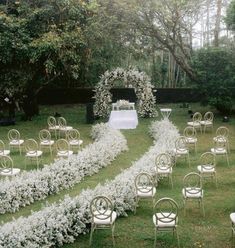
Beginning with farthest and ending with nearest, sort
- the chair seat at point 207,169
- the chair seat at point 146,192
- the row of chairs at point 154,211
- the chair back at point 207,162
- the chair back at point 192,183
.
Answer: the chair back at point 207,162 < the chair seat at point 207,169 < the chair seat at point 146,192 < the chair back at point 192,183 < the row of chairs at point 154,211

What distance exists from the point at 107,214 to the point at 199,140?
39.8ft

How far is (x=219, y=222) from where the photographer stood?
11.6 meters

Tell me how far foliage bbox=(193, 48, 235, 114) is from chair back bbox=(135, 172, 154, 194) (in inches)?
592

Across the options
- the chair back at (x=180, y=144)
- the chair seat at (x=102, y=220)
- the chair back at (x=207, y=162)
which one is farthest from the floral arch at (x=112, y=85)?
the chair seat at (x=102, y=220)

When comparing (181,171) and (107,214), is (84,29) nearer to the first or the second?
(181,171)

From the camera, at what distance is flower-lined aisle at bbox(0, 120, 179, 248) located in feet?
31.5

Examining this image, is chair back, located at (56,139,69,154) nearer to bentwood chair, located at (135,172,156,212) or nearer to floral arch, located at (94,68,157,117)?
bentwood chair, located at (135,172,156,212)

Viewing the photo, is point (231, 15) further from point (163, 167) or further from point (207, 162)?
point (163, 167)

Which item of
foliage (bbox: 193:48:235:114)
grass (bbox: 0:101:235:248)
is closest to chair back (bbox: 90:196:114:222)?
grass (bbox: 0:101:235:248)

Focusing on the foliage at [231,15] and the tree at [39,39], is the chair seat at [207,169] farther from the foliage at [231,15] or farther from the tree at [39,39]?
the foliage at [231,15]

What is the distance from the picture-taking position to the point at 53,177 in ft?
45.9

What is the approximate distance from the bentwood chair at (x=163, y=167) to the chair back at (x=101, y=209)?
3481 millimetres

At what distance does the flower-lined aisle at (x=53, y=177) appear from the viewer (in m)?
12.6

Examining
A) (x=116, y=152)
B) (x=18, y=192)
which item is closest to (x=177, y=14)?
(x=116, y=152)
